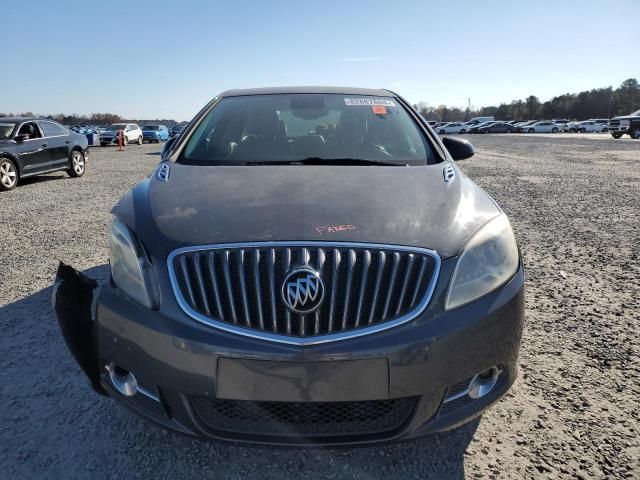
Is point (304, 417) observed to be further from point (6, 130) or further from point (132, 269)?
point (6, 130)

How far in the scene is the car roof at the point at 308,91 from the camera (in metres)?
3.50

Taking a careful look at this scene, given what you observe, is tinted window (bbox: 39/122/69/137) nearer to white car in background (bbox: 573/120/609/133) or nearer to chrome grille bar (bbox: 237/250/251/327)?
chrome grille bar (bbox: 237/250/251/327)

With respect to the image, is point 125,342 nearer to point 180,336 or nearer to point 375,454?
point 180,336

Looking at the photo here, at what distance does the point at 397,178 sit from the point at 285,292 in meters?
1.02

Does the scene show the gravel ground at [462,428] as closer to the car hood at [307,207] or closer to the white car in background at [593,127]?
the car hood at [307,207]

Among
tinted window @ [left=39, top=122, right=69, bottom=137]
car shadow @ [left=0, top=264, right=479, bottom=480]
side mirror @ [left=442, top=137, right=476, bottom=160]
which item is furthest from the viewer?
tinted window @ [left=39, top=122, right=69, bottom=137]

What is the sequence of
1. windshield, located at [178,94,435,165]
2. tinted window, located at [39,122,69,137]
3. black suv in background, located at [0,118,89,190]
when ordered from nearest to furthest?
windshield, located at [178,94,435,165]
black suv in background, located at [0,118,89,190]
tinted window, located at [39,122,69,137]

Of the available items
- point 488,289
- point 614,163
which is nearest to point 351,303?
point 488,289

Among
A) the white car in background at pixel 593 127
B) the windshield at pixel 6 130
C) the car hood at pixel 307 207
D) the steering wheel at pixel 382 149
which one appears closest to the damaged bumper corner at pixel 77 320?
the car hood at pixel 307 207

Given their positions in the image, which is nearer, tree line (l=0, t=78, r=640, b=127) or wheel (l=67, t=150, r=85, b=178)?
wheel (l=67, t=150, r=85, b=178)

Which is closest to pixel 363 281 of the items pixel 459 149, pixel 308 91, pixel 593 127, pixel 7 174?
pixel 459 149

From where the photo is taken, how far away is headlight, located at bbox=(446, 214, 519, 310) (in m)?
1.69

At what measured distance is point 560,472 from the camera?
1.87m

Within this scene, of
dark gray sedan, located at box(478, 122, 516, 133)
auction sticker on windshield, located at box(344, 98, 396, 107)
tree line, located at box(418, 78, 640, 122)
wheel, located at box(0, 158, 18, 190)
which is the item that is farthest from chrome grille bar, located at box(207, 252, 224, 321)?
tree line, located at box(418, 78, 640, 122)
